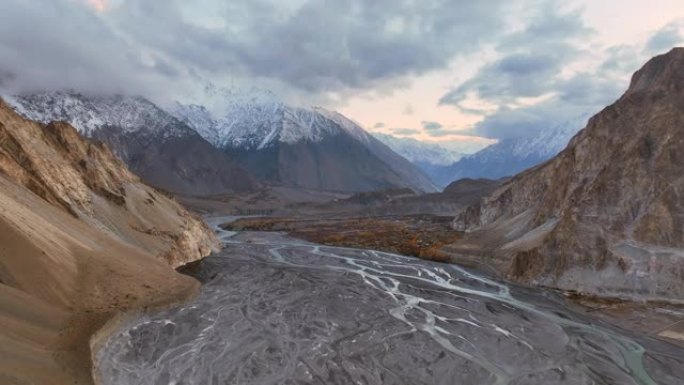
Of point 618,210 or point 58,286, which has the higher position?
point 618,210

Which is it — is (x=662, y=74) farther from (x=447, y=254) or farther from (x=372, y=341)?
(x=372, y=341)

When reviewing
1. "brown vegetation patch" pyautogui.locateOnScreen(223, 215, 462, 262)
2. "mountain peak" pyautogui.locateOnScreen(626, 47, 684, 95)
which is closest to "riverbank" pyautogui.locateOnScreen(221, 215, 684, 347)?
"brown vegetation patch" pyautogui.locateOnScreen(223, 215, 462, 262)

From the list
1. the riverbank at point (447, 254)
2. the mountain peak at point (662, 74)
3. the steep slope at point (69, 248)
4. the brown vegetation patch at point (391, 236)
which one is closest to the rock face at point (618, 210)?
the mountain peak at point (662, 74)

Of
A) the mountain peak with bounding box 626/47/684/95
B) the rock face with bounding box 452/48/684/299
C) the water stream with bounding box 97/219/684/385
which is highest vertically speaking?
the mountain peak with bounding box 626/47/684/95

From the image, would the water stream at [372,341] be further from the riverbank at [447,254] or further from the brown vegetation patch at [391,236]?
the brown vegetation patch at [391,236]

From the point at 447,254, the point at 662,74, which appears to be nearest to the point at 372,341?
the point at 447,254

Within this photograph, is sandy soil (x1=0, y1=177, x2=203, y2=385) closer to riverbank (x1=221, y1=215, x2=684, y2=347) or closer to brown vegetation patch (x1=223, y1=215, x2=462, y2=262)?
riverbank (x1=221, y1=215, x2=684, y2=347)

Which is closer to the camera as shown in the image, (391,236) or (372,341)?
(372,341)
